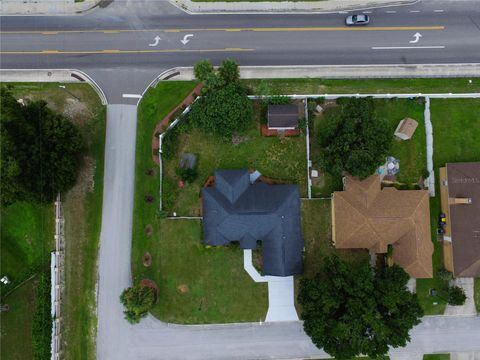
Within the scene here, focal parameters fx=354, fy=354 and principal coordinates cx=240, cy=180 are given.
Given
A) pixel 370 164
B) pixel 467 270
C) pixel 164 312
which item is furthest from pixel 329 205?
pixel 164 312

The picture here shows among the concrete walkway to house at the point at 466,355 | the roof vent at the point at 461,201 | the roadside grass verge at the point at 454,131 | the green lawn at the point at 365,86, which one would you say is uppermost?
the green lawn at the point at 365,86

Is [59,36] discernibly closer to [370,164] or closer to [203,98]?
[203,98]

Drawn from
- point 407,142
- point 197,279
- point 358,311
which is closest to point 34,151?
point 197,279

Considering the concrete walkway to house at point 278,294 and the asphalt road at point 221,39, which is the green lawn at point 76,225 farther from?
the concrete walkway to house at point 278,294

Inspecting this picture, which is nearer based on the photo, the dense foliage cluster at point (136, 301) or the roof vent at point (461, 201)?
the dense foliage cluster at point (136, 301)

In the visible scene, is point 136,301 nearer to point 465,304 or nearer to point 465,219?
point 465,219

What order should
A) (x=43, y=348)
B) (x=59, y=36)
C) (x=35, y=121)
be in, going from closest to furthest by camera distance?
(x=35, y=121), (x=43, y=348), (x=59, y=36)

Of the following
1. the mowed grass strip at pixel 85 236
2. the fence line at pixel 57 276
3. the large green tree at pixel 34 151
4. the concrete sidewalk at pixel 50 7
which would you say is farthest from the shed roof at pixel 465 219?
the concrete sidewalk at pixel 50 7
